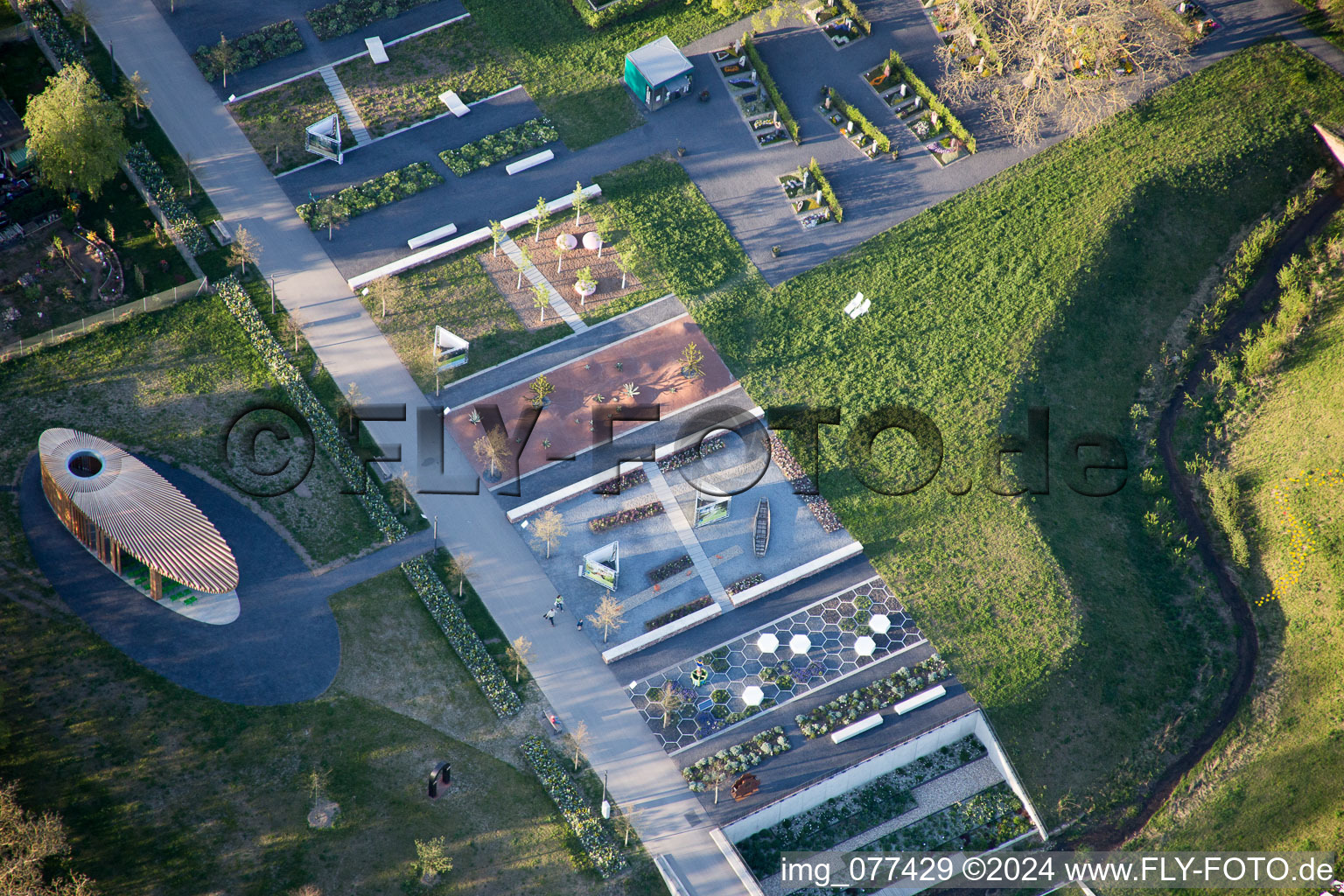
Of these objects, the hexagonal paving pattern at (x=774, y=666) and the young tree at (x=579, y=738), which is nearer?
the young tree at (x=579, y=738)

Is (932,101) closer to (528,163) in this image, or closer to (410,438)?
(528,163)

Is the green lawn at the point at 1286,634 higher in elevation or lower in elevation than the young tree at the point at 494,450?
lower

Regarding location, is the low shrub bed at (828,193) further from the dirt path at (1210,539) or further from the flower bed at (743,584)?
the flower bed at (743,584)

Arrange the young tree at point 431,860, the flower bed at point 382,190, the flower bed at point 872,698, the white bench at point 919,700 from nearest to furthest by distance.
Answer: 1. the young tree at point 431,860
2. the flower bed at point 872,698
3. the white bench at point 919,700
4. the flower bed at point 382,190

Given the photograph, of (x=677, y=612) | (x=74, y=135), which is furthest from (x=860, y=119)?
(x=74, y=135)

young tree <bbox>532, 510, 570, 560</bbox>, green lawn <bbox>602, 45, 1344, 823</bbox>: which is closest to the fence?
young tree <bbox>532, 510, 570, 560</bbox>

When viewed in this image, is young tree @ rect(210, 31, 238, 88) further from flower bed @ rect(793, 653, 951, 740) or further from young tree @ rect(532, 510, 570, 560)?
flower bed @ rect(793, 653, 951, 740)

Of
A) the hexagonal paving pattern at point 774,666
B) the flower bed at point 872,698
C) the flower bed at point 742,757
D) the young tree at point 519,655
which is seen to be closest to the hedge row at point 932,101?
the hexagonal paving pattern at point 774,666
